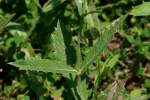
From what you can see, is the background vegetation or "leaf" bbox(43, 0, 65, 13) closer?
the background vegetation

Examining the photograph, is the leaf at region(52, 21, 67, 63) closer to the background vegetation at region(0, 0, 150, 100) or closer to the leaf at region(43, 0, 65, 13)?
the background vegetation at region(0, 0, 150, 100)

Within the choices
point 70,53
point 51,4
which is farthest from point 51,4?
point 70,53

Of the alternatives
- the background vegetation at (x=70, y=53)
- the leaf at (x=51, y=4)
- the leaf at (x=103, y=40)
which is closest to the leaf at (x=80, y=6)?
the background vegetation at (x=70, y=53)

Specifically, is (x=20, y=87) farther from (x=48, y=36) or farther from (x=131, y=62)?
(x=131, y=62)

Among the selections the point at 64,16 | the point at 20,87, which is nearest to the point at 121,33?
the point at 64,16

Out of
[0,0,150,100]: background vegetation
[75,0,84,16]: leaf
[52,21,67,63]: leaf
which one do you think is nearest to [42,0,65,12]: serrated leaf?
[0,0,150,100]: background vegetation

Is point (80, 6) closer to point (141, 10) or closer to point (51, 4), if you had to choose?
point (141, 10)

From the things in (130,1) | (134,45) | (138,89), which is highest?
(130,1)
